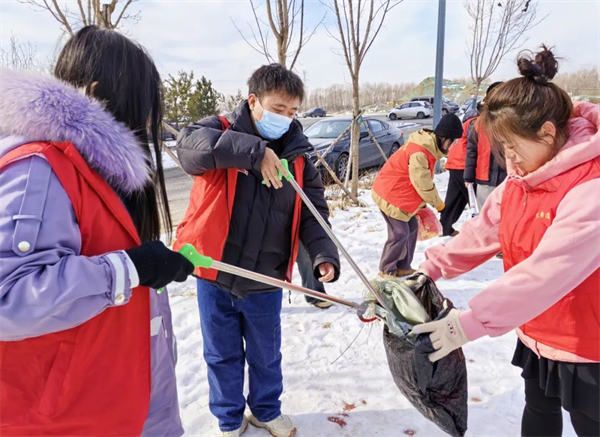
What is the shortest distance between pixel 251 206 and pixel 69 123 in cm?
98

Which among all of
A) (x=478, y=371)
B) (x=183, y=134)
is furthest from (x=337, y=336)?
(x=183, y=134)

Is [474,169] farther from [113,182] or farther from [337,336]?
[113,182]

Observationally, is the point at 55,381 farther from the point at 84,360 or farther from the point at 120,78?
the point at 120,78

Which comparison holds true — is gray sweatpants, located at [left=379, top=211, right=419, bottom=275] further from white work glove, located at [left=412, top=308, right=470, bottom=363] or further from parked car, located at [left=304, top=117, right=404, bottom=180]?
parked car, located at [left=304, top=117, right=404, bottom=180]

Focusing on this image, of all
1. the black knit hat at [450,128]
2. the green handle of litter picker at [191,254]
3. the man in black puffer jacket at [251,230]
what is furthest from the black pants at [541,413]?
the black knit hat at [450,128]

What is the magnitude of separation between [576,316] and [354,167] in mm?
5593

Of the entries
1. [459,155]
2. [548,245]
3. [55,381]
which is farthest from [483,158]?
[55,381]

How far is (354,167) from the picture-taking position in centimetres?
683

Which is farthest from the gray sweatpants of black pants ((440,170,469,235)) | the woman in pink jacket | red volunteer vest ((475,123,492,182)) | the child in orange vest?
the woman in pink jacket

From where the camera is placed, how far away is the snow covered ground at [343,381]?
2193 mm

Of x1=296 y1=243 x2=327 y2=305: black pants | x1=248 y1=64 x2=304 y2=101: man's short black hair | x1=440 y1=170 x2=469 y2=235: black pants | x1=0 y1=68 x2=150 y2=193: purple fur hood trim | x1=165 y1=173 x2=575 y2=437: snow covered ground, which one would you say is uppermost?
x1=248 y1=64 x2=304 y2=101: man's short black hair

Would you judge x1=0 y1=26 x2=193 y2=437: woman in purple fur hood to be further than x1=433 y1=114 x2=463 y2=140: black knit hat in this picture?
No

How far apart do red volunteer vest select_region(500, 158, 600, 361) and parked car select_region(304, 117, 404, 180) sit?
6916mm

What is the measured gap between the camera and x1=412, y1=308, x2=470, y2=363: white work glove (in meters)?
1.40
